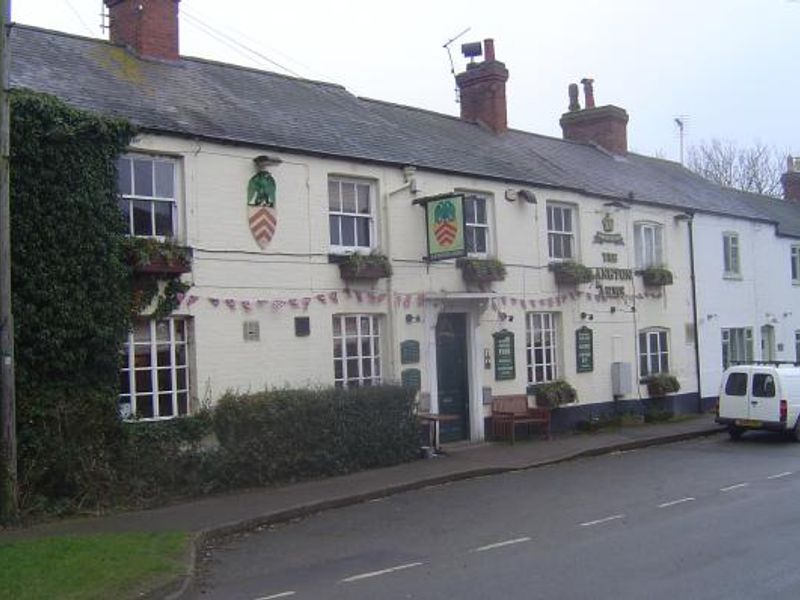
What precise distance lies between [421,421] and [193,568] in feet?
26.8

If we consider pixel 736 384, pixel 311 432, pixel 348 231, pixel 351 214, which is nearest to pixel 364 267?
pixel 348 231

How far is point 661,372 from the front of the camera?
23922mm

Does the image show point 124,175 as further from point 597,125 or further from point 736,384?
point 597,125

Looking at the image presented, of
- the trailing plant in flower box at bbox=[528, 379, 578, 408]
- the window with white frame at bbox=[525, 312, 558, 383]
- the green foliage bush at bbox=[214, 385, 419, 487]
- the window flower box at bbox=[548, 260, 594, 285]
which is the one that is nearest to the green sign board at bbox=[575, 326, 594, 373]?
the window with white frame at bbox=[525, 312, 558, 383]

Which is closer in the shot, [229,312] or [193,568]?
→ [193,568]

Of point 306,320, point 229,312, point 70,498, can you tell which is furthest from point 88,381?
point 306,320

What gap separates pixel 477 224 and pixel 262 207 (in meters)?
5.59

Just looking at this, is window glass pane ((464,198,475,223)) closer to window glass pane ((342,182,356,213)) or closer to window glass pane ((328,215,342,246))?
window glass pane ((342,182,356,213))

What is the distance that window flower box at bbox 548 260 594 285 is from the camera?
20.3m

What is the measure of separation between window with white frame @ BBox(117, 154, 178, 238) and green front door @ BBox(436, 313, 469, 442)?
20.6 ft

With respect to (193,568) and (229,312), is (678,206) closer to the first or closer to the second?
(229,312)

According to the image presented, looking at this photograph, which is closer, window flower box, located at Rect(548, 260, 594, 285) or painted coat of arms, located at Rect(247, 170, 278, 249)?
painted coat of arms, located at Rect(247, 170, 278, 249)

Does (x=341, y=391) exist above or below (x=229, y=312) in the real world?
below

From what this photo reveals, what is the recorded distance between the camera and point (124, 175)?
43.3 feet
